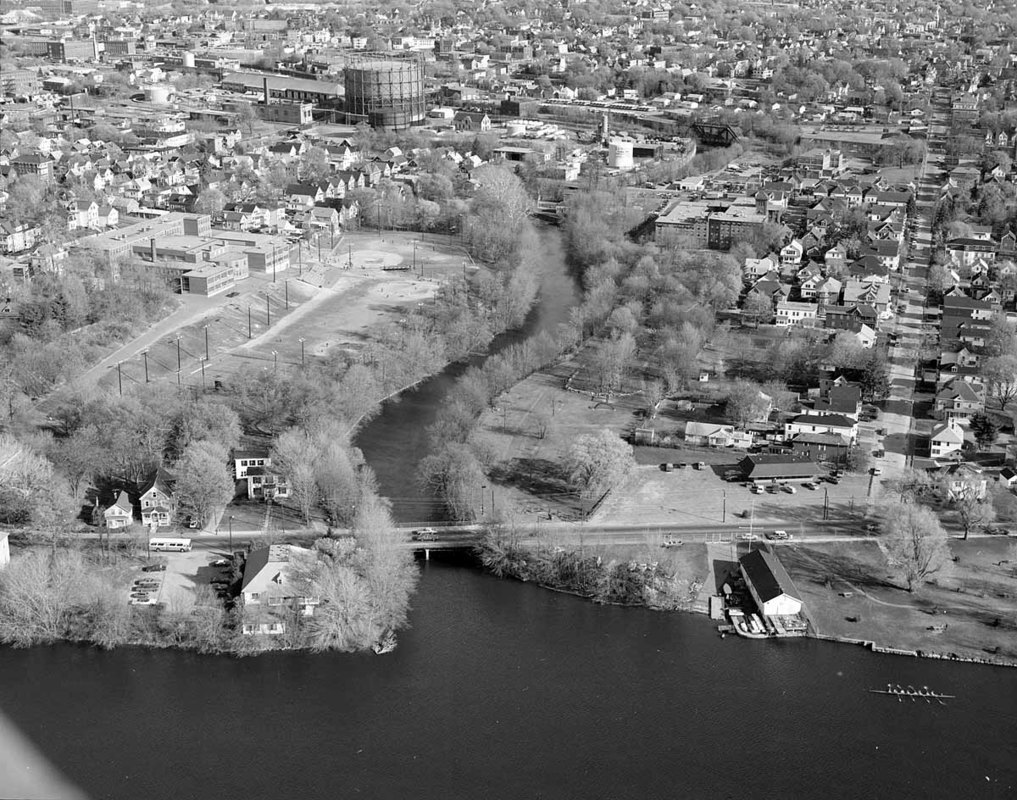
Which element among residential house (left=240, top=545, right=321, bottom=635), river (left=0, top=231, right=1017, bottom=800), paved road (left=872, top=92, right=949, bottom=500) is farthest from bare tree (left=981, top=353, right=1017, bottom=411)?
residential house (left=240, top=545, right=321, bottom=635)

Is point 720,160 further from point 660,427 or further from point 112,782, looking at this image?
point 112,782

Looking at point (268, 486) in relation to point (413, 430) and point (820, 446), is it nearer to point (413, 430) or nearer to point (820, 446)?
point (413, 430)

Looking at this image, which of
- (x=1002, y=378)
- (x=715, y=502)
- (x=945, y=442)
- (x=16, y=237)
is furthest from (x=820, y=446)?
(x=16, y=237)

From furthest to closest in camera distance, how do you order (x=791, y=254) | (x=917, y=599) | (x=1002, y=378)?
(x=791, y=254) → (x=1002, y=378) → (x=917, y=599)

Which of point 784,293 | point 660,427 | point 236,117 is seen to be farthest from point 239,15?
point 660,427

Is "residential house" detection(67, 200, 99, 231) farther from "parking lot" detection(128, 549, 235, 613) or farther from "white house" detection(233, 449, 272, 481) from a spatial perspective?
"parking lot" detection(128, 549, 235, 613)

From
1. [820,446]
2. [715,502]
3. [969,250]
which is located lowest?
[715,502]

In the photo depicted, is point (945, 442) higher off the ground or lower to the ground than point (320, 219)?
lower
